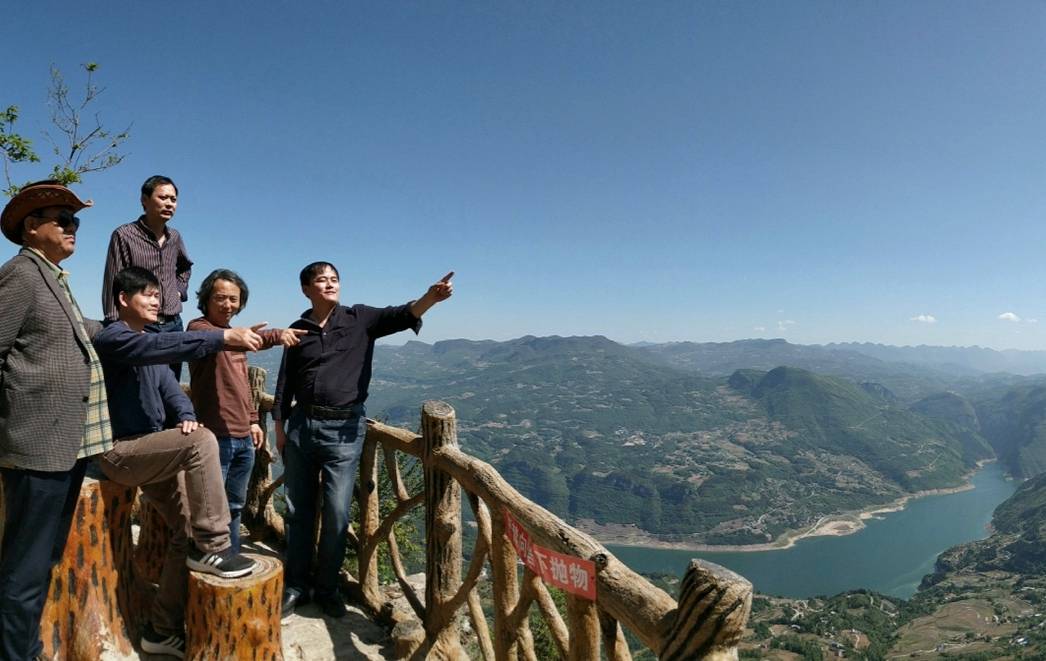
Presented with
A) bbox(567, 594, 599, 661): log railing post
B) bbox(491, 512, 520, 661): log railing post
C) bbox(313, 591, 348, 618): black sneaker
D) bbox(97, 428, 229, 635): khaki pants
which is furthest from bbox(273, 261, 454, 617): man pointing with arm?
bbox(567, 594, 599, 661): log railing post

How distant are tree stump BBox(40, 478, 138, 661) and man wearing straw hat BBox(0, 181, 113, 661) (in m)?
0.24

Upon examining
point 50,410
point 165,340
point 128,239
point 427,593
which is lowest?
point 427,593

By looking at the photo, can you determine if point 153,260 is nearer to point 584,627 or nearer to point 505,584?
point 505,584

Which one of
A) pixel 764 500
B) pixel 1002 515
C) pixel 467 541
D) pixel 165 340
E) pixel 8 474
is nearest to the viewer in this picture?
pixel 8 474

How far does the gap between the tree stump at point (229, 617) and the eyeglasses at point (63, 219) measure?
201 centimetres

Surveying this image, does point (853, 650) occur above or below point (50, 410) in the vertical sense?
below

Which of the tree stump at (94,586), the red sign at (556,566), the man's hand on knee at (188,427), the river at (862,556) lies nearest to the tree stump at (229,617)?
the tree stump at (94,586)

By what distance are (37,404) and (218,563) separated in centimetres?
127

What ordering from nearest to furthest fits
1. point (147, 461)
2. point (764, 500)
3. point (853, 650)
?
point (147, 461), point (853, 650), point (764, 500)

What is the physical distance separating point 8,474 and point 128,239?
217 cm

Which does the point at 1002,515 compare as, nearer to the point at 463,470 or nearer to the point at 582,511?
the point at 582,511

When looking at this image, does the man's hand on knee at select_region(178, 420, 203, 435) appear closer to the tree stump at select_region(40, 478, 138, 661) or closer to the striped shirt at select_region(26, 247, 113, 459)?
the striped shirt at select_region(26, 247, 113, 459)

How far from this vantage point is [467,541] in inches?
4719

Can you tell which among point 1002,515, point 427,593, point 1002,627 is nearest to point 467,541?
point 1002,627
